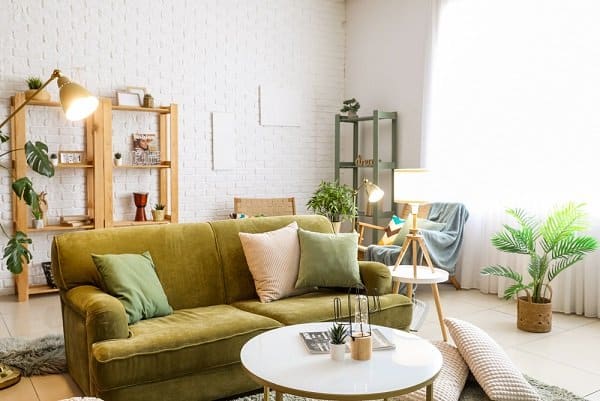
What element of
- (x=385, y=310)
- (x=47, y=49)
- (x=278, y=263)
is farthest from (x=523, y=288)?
(x=47, y=49)

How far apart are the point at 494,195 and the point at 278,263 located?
262cm

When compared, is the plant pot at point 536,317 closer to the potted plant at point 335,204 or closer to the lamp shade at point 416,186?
the lamp shade at point 416,186

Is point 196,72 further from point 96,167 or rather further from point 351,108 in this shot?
point 351,108

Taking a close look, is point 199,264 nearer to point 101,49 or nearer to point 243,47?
point 101,49

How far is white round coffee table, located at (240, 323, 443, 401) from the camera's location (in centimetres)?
190

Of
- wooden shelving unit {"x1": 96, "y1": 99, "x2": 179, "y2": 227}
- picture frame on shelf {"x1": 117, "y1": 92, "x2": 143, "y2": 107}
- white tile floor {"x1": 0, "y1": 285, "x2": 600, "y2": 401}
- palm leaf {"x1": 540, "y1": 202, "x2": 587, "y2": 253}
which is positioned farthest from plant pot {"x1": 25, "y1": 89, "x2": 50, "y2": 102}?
palm leaf {"x1": 540, "y1": 202, "x2": 587, "y2": 253}

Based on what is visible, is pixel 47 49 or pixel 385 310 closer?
pixel 385 310

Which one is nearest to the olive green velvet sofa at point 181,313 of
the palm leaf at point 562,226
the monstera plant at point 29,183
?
the monstera plant at point 29,183

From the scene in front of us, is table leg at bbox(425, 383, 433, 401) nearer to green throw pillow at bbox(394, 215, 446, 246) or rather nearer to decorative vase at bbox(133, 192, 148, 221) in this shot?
green throw pillow at bbox(394, 215, 446, 246)

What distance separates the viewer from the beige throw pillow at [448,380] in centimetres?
255

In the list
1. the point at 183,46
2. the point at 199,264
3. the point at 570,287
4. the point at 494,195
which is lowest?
the point at 570,287

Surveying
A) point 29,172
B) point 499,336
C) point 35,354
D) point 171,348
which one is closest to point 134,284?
point 171,348

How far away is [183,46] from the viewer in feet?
Answer: 19.3

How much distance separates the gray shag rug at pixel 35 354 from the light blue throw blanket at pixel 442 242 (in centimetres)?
245
